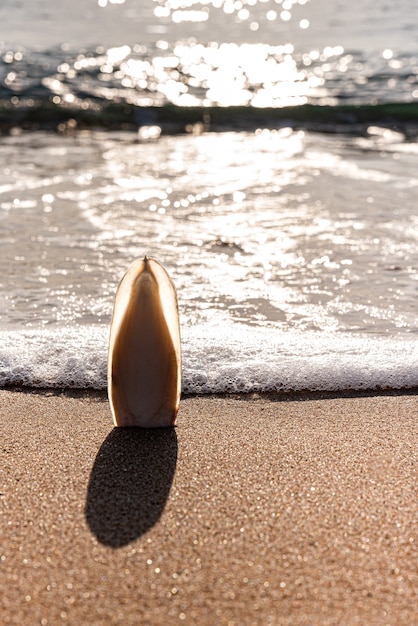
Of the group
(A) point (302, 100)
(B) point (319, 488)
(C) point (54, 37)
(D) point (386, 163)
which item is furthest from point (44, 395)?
(C) point (54, 37)

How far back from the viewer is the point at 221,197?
5137 millimetres

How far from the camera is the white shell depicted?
6.50ft

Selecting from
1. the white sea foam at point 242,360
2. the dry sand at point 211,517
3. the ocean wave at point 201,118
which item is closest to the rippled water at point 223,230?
the white sea foam at point 242,360

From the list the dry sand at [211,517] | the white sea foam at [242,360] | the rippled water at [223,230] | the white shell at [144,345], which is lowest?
the rippled water at [223,230]

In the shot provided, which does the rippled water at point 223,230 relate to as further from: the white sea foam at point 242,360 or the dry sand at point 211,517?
the dry sand at point 211,517

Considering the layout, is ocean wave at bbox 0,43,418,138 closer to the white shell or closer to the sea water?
the sea water

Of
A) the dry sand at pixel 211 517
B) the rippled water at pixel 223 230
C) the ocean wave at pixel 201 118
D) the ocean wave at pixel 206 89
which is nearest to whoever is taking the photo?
the dry sand at pixel 211 517

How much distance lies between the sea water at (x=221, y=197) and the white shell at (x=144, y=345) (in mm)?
429

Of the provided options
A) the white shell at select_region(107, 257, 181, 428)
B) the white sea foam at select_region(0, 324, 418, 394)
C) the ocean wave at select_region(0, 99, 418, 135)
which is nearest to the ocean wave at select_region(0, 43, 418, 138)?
the ocean wave at select_region(0, 99, 418, 135)

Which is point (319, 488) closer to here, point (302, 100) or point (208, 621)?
point (208, 621)

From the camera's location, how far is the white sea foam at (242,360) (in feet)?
8.20

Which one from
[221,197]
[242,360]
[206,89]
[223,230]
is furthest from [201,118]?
[242,360]

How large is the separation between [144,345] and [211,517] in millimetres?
517

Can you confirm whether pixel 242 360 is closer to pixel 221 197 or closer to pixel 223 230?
pixel 223 230
